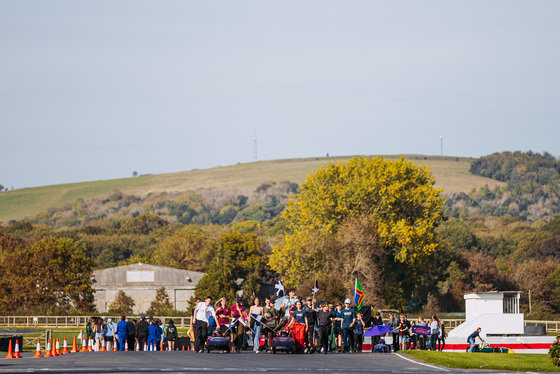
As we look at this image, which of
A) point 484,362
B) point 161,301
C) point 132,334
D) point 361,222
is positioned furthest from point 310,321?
point 161,301

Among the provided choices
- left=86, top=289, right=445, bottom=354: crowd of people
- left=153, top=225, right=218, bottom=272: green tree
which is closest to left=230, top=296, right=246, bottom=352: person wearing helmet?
left=86, top=289, right=445, bottom=354: crowd of people

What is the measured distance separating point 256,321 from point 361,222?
Result: 144 feet

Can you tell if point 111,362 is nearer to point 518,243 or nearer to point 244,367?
point 244,367

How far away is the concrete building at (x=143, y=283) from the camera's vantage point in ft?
322

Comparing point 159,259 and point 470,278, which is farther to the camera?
point 159,259

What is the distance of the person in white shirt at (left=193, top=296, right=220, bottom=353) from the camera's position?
29719mm

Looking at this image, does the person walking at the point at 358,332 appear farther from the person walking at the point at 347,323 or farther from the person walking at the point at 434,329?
the person walking at the point at 434,329

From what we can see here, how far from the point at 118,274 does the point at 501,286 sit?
144 feet

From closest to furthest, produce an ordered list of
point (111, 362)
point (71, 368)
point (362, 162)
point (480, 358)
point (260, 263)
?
point (71, 368) → point (111, 362) → point (480, 358) → point (362, 162) → point (260, 263)

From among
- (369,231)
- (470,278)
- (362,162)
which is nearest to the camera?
(369,231)

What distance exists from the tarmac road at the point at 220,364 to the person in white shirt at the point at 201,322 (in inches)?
34.2

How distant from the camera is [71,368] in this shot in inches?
908

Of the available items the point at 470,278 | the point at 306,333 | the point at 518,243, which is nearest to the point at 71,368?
the point at 306,333

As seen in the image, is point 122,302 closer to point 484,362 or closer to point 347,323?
point 347,323
